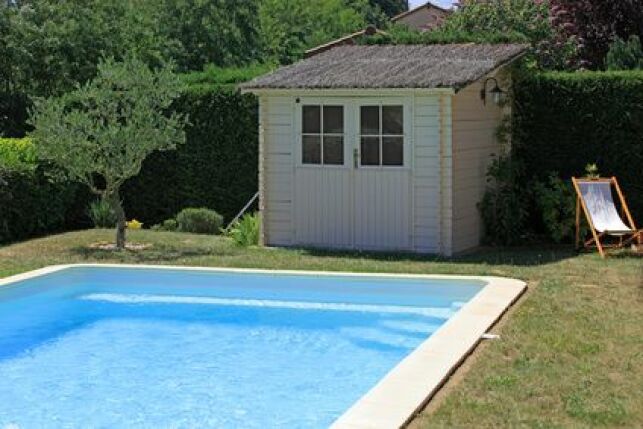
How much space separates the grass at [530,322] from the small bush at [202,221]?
45 cm

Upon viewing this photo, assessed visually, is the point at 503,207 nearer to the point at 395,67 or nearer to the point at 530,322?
the point at 395,67

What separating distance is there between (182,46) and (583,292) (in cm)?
2420

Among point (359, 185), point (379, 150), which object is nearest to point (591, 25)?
point (379, 150)

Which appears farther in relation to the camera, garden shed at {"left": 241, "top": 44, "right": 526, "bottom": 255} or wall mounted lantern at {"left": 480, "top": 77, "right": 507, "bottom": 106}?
wall mounted lantern at {"left": 480, "top": 77, "right": 507, "bottom": 106}

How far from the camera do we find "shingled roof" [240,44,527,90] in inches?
574

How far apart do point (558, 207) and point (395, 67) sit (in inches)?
135

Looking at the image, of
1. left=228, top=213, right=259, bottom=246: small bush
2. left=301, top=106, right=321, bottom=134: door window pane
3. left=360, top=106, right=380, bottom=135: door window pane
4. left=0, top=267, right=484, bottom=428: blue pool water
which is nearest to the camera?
left=0, top=267, right=484, bottom=428: blue pool water

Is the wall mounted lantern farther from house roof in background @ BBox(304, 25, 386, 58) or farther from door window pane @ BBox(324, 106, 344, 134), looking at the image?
house roof in background @ BBox(304, 25, 386, 58)

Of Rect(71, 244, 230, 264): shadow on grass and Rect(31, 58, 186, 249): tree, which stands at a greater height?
Answer: Rect(31, 58, 186, 249): tree

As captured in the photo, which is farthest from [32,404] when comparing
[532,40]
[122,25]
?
[122,25]

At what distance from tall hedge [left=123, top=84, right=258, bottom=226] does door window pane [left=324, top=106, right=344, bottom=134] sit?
2.89m

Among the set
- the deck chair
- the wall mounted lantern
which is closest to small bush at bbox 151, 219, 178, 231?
the wall mounted lantern

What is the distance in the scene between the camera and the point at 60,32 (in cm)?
2538

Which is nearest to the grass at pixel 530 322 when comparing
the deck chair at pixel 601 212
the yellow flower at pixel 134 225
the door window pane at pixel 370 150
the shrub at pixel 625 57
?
the deck chair at pixel 601 212
